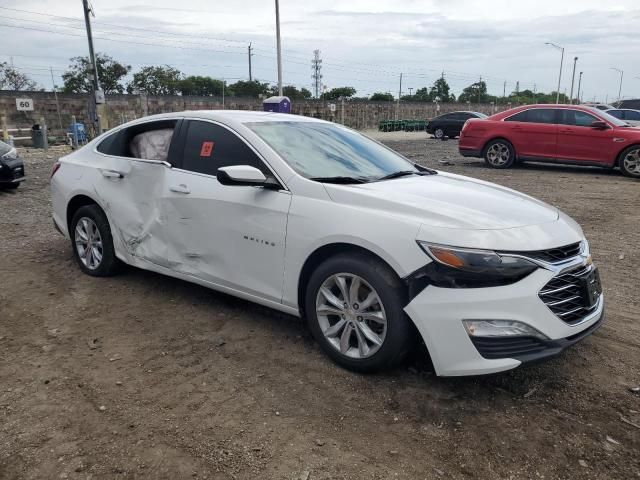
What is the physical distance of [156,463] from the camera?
2.54m

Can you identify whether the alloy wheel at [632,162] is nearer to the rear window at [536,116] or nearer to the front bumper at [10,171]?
the rear window at [536,116]

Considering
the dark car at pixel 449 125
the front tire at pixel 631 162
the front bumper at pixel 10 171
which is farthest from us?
the dark car at pixel 449 125

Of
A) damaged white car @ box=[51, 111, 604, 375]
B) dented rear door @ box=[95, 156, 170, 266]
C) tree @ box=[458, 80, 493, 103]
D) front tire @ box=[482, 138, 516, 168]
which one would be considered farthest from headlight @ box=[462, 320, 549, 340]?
tree @ box=[458, 80, 493, 103]

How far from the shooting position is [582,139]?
1241cm

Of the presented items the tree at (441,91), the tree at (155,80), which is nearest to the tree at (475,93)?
the tree at (441,91)

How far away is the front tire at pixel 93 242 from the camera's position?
489 cm

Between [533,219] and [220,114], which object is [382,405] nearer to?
[533,219]

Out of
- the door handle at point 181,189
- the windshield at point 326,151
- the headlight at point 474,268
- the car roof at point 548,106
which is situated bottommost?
the headlight at point 474,268

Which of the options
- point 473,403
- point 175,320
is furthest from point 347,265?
point 175,320

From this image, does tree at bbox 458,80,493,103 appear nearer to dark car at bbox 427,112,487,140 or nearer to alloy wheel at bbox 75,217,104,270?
dark car at bbox 427,112,487,140

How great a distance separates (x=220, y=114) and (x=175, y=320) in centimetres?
164

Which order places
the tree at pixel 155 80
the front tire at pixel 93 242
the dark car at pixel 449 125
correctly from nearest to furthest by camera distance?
the front tire at pixel 93 242, the dark car at pixel 449 125, the tree at pixel 155 80

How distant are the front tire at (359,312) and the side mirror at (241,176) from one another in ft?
2.38

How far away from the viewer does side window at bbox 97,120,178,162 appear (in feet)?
14.7
